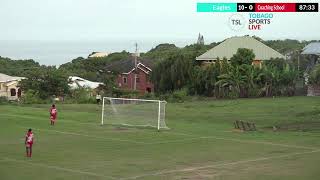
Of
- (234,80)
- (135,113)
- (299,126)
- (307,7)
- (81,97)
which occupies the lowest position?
(299,126)

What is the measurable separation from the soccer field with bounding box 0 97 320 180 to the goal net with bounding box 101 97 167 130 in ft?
4.31

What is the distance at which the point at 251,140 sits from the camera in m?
32.8

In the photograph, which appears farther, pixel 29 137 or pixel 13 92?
pixel 13 92

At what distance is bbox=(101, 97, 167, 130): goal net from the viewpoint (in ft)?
137

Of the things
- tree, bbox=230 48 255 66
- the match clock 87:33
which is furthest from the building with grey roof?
the match clock 87:33

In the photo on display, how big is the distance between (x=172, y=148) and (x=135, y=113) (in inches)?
600

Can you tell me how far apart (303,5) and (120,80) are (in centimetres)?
6768

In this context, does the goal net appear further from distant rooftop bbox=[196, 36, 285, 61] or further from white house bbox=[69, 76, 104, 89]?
white house bbox=[69, 76, 104, 89]

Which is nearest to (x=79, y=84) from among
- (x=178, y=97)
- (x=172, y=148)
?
(x=178, y=97)

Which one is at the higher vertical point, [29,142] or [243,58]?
[243,58]

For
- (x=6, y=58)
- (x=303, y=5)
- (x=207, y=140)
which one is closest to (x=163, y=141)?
(x=207, y=140)

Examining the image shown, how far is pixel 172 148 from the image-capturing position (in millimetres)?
28828

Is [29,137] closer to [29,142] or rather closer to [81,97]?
[29,142]

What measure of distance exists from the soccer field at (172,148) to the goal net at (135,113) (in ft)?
4.31
